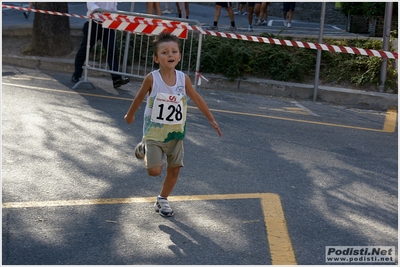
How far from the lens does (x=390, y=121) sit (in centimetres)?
965

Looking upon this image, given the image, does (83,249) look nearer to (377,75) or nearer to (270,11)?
(377,75)

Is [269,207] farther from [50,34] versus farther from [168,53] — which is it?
[50,34]

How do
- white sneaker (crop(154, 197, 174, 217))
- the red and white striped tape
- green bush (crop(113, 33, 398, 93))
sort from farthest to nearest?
green bush (crop(113, 33, 398, 93)) → the red and white striped tape → white sneaker (crop(154, 197, 174, 217))

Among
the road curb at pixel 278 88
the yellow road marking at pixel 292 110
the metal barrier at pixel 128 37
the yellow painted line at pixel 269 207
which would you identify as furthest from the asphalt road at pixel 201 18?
the yellow painted line at pixel 269 207

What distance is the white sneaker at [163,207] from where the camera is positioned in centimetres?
529

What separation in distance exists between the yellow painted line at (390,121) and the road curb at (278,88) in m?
0.30

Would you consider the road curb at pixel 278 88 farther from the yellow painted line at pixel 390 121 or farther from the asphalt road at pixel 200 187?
the asphalt road at pixel 200 187

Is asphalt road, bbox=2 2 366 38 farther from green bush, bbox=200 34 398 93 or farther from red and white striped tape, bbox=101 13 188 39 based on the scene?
red and white striped tape, bbox=101 13 188 39

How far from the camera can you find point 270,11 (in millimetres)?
22516

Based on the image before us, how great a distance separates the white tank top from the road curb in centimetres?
626

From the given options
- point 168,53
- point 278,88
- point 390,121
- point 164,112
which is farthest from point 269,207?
point 278,88

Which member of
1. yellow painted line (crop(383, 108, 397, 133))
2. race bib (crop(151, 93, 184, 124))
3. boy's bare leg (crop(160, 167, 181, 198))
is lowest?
boy's bare leg (crop(160, 167, 181, 198))

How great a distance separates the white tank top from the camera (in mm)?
5156

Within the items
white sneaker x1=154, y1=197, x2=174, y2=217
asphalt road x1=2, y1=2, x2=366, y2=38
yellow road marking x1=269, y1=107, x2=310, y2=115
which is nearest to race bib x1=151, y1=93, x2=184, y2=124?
white sneaker x1=154, y1=197, x2=174, y2=217
